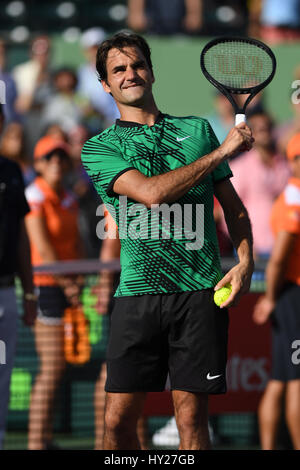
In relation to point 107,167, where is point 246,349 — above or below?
below

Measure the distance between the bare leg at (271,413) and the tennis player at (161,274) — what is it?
7.81 feet

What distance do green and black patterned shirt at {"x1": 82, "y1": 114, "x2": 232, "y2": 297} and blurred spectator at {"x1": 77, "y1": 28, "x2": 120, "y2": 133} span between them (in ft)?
19.8

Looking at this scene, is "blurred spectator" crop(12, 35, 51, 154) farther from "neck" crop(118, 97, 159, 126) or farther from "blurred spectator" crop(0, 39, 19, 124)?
"neck" crop(118, 97, 159, 126)

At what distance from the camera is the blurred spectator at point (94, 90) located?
10211 mm

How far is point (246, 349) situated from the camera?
21.5 feet

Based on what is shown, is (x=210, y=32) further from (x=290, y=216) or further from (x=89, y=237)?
(x=290, y=216)

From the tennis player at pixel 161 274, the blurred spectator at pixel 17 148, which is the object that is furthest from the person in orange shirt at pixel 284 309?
the blurred spectator at pixel 17 148

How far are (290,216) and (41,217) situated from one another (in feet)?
6.33

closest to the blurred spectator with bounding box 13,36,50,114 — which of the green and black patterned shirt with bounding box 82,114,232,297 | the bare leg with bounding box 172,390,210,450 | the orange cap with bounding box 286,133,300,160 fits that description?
the orange cap with bounding box 286,133,300,160

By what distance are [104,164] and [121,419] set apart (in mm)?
1131

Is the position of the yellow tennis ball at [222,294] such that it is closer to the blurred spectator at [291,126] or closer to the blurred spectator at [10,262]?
the blurred spectator at [10,262]

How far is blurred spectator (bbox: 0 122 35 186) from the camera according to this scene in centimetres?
888

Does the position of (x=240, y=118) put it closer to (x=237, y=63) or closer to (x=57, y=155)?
(x=237, y=63)
